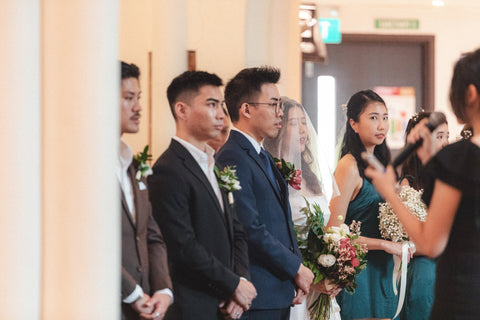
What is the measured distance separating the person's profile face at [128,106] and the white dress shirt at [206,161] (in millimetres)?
302

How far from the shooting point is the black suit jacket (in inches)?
125

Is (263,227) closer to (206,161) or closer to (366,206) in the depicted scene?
(206,161)

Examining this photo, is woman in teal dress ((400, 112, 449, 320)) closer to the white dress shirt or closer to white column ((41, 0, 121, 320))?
the white dress shirt

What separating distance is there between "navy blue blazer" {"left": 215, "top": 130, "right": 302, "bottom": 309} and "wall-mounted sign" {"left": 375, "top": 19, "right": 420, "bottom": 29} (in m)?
6.43

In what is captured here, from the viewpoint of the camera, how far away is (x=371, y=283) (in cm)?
483

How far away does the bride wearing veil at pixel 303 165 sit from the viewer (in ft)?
14.1

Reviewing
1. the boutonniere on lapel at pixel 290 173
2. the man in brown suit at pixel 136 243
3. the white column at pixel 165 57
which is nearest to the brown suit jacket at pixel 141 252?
the man in brown suit at pixel 136 243

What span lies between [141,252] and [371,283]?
2.17 m

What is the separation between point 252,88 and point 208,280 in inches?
44.4

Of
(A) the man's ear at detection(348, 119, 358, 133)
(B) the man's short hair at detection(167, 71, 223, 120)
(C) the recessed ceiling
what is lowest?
(A) the man's ear at detection(348, 119, 358, 133)

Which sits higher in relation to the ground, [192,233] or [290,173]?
[290,173]

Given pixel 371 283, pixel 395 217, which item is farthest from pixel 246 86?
pixel 371 283

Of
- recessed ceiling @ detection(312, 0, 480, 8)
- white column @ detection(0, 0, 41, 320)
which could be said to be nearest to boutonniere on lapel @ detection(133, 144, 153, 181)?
white column @ detection(0, 0, 41, 320)

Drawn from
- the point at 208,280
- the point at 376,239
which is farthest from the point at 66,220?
the point at 376,239
